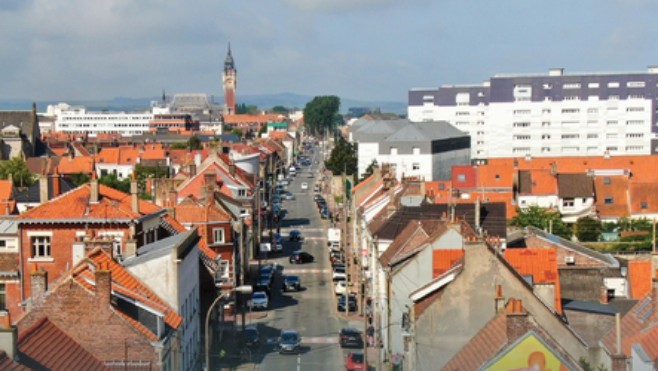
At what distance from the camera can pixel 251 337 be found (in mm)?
57281

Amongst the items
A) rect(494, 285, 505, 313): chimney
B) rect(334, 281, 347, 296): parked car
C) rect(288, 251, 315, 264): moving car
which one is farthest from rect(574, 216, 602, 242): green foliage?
rect(494, 285, 505, 313): chimney

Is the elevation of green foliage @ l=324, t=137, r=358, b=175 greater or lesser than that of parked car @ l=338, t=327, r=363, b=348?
greater

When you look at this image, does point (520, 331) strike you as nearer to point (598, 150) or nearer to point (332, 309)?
point (332, 309)

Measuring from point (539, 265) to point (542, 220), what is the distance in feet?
166

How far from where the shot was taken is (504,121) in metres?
183

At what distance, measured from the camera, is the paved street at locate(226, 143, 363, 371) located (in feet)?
176

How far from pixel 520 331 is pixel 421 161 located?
128368 mm

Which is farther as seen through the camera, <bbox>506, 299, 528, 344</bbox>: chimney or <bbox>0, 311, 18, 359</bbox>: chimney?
<bbox>506, 299, 528, 344</bbox>: chimney

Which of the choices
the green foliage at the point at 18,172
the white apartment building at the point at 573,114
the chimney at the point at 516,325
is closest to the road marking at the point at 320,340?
the chimney at the point at 516,325

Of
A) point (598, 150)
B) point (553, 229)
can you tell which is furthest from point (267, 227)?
point (598, 150)

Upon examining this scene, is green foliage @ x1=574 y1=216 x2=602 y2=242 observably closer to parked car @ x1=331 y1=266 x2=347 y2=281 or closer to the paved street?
the paved street

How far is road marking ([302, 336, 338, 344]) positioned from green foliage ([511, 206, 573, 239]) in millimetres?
30270

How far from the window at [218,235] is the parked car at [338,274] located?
44.0ft

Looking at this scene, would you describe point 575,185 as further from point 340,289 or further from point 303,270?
point 340,289
